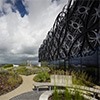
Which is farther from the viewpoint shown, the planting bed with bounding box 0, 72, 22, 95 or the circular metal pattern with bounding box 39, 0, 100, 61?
the circular metal pattern with bounding box 39, 0, 100, 61

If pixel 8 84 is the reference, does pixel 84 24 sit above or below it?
above

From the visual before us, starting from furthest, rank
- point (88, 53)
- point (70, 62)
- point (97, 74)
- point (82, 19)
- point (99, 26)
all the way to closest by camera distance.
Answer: point (70, 62)
point (88, 53)
point (82, 19)
point (97, 74)
point (99, 26)

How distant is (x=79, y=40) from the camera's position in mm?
11727

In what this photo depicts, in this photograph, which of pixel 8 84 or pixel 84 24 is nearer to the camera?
pixel 8 84

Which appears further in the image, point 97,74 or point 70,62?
point 70,62

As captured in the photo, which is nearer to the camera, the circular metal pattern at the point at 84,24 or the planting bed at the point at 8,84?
the planting bed at the point at 8,84

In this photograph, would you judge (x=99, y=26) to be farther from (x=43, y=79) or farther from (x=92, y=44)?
(x=43, y=79)

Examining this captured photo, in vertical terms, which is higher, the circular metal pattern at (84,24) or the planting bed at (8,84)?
the circular metal pattern at (84,24)

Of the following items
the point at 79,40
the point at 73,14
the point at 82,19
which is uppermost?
the point at 73,14

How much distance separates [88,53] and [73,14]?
6.25 metres

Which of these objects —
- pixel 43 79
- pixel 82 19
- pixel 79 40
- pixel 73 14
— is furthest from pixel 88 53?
pixel 43 79

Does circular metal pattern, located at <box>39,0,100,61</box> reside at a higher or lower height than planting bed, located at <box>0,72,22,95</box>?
higher

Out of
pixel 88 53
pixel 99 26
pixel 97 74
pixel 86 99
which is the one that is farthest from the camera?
pixel 88 53

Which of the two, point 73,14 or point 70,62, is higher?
point 73,14
